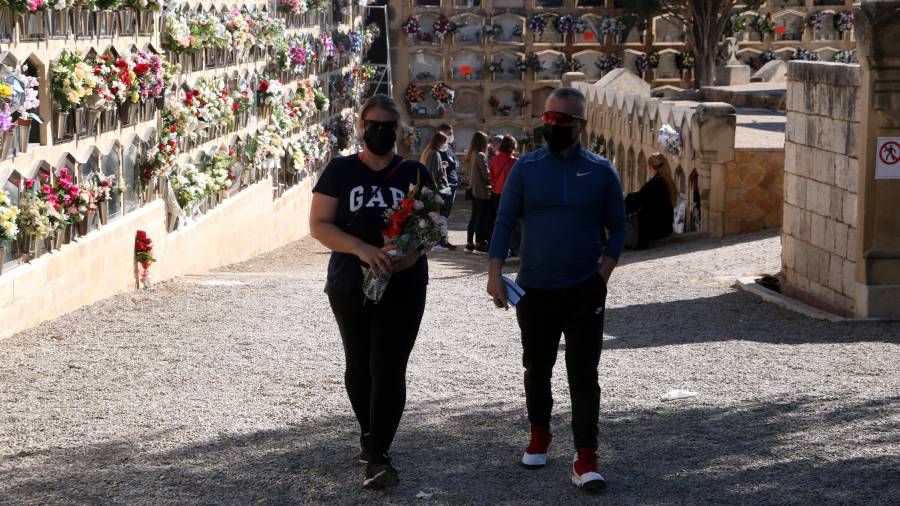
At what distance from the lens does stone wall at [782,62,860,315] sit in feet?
29.2

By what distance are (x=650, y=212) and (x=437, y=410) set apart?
8.54 m

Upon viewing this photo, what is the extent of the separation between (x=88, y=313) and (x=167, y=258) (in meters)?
2.26

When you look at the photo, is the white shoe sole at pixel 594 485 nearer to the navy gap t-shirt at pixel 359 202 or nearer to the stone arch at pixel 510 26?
the navy gap t-shirt at pixel 359 202

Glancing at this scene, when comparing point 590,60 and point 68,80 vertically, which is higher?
point 68,80

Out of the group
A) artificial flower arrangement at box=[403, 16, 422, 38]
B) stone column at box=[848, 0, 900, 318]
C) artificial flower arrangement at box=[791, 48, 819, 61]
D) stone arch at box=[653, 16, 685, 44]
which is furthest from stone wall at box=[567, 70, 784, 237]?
stone arch at box=[653, 16, 685, 44]

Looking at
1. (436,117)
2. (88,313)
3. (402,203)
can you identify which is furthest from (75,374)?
(436,117)

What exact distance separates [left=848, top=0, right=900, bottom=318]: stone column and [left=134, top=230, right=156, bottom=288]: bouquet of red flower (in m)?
4.97

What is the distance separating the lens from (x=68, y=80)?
27.3ft

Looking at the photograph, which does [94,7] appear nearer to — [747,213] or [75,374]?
[75,374]

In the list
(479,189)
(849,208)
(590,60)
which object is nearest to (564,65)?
(590,60)

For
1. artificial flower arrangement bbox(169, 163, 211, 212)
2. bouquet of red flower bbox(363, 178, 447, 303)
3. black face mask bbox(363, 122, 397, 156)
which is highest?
black face mask bbox(363, 122, 397, 156)

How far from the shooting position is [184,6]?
11609 millimetres

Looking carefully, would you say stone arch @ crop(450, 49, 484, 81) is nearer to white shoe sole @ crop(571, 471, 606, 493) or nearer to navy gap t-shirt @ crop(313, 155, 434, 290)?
navy gap t-shirt @ crop(313, 155, 434, 290)

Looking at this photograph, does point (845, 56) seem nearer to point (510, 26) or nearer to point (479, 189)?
point (510, 26)
